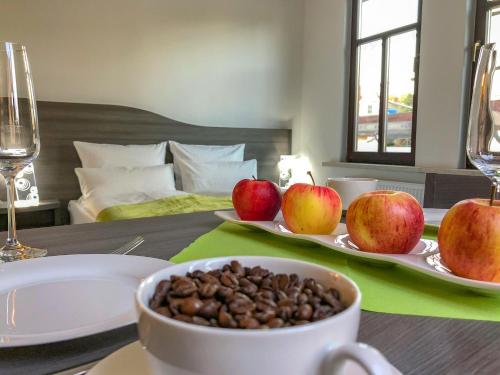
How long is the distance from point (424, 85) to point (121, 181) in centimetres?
243

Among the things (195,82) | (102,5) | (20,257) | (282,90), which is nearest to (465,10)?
(282,90)

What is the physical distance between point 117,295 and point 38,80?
9.98 feet

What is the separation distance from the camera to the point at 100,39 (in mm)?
3262

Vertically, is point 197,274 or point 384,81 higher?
point 384,81

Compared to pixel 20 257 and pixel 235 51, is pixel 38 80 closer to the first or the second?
pixel 235 51

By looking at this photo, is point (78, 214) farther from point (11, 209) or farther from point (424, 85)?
point (424, 85)

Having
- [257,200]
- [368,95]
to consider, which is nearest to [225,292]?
[257,200]

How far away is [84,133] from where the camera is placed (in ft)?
10.3

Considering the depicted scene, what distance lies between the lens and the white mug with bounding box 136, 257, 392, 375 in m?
0.26

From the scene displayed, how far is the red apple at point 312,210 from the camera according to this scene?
810mm

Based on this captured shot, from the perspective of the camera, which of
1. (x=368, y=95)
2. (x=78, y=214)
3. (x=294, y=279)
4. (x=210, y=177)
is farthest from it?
(x=368, y=95)

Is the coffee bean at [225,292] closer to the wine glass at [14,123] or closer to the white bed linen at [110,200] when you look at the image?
the wine glass at [14,123]

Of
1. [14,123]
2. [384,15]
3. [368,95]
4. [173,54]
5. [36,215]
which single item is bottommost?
[36,215]

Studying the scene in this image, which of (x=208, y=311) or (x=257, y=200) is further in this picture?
(x=257, y=200)
